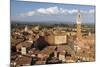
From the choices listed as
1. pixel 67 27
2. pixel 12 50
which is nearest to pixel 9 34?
pixel 12 50

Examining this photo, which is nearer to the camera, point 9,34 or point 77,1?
point 9,34

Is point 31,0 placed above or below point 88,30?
above

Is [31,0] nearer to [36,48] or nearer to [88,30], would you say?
[36,48]

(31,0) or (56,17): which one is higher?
(31,0)

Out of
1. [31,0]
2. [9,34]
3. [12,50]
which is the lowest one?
[12,50]

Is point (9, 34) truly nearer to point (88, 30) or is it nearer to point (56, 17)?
point (56, 17)
